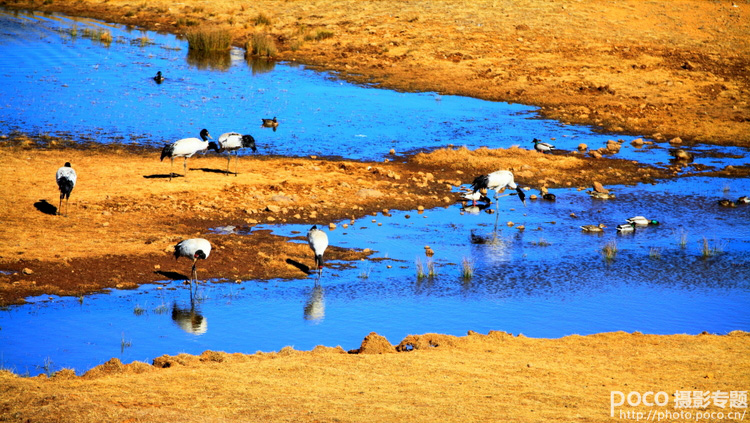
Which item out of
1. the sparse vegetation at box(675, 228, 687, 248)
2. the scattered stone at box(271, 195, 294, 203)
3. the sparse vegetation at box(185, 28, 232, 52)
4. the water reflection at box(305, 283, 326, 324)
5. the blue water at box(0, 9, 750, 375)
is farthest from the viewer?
the sparse vegetation at box(185, 28, 232, 52)

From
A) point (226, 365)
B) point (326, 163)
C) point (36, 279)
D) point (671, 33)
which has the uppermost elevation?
point (671, 33)

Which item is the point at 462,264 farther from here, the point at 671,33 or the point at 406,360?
the point at 671,33

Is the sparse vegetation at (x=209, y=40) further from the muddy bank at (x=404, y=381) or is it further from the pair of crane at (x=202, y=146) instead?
the muddy bank at (x=404, y=381)

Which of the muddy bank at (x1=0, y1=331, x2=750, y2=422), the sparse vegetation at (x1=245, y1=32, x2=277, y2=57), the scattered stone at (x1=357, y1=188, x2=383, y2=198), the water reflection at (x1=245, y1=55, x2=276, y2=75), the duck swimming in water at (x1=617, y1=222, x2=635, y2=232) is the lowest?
the muddy bank at (x1=0, y1=331, x2=750, y2=422)

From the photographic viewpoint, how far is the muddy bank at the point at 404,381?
24.6 ft

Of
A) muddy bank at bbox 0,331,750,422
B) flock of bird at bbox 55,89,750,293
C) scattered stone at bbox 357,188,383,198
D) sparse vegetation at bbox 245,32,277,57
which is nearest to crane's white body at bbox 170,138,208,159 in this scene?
flock of bird at bbox 55,89,750,293

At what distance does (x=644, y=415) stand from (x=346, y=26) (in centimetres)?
3307

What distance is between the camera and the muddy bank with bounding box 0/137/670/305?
13.2 metres

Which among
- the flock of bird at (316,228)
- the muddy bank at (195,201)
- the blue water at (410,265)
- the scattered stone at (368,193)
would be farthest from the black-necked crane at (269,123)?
the scattered stone at (368,193)

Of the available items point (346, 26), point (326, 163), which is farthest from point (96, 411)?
point (346, 26)

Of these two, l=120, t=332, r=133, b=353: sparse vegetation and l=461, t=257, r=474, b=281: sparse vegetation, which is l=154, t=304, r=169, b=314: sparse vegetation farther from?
l=461, t=257, r=474, b=281: sparse vegetation

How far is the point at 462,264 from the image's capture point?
14.5 metres

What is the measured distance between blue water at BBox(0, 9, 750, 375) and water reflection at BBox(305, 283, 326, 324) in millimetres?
31

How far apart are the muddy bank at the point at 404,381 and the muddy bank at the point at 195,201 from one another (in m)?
4.02
